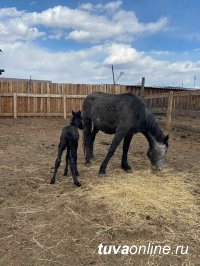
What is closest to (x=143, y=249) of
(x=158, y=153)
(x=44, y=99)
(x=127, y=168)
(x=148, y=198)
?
(x=148, y=198)

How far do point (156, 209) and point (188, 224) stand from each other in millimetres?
593

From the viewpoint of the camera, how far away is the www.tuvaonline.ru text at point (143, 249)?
376 cm

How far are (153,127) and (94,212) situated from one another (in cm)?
298

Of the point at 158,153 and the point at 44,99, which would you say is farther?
the point at 44,99

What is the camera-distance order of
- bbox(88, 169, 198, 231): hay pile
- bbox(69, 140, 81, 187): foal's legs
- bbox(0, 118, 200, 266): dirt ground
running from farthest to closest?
bbox(69, 140, 81, 187): foal's legs < bbox(88, 169, 198, 231): hay pile < bbox(0, 118, 200, 266): dirt ground

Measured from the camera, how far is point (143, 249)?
383 cm

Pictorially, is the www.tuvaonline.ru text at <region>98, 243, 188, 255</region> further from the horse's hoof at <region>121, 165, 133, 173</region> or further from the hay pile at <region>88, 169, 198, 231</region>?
the horse's hoof at <region>121, 165, 133, 173</region>

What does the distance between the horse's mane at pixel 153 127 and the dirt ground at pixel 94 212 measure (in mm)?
800

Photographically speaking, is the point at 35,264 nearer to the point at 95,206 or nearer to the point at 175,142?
the point at 95,206

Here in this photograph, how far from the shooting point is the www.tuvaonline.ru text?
12.3 ft

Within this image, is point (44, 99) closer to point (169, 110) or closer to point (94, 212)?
point (169, 110)

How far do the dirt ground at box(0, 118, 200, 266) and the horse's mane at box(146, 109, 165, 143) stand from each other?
2.62ft

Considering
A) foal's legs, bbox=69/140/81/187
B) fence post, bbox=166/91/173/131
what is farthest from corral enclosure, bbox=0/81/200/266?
fence post, bbox=166/91/173/131

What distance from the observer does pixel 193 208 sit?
17.1ft
